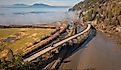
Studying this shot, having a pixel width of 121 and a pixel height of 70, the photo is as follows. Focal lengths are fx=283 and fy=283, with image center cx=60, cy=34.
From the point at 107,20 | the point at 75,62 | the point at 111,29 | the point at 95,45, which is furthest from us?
the point at 107,20

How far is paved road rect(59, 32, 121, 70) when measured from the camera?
48312 millimetres

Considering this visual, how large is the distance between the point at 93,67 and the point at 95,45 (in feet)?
72.0

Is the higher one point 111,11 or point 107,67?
point 111,11

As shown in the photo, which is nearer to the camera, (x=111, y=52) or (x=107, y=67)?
(x=107, y=67)

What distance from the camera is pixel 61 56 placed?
2180 inches

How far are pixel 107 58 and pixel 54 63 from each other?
10.9m

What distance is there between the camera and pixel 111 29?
91938mm

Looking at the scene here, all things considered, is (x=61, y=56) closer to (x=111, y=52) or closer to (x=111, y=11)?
(x=111, y=52)

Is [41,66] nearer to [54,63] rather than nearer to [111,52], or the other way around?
[54,63]

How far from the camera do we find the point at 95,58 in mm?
54594

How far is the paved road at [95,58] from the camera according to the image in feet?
159

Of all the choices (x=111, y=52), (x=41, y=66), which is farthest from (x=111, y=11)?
(x=41, y=66)

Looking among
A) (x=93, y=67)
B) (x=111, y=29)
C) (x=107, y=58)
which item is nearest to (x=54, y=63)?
(x=93, y=67)

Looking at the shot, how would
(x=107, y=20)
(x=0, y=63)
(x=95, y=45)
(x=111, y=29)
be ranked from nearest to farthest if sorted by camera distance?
(x=0, y=63) < (x=95, y=45) < (x=111, y=29) < (x=107, y=20)
